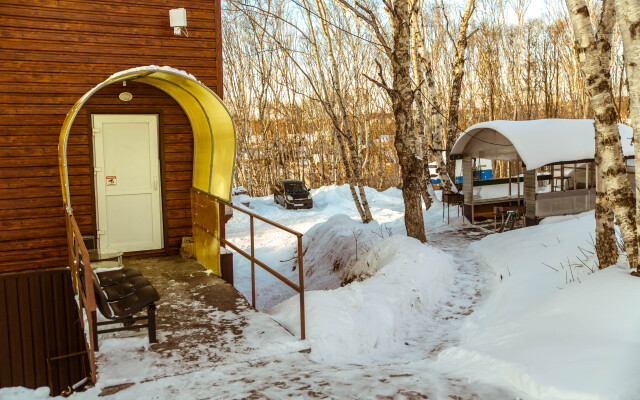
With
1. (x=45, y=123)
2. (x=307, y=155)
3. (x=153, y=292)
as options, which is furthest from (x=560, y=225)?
(x=307, y=155)

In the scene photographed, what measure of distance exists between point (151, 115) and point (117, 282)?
12.2 ft

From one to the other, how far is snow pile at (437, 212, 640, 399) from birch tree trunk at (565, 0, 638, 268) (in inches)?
24.4

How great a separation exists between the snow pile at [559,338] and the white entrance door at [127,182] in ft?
17.2

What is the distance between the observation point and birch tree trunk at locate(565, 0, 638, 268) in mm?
5969

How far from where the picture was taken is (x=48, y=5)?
7.89 m

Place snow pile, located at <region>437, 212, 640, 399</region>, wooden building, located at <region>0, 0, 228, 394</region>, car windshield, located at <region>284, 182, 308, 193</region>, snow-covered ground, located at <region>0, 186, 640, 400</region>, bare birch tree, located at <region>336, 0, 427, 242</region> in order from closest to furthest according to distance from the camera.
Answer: snow pile, located at <region>437, 212, 640, 399</region>, snow-covered ground, located at <region>0, 186, 640, 400</region>, wooden building, located at <region>0, 0, 228, 394</region>, bare birch tree, located at <region>336, 0, 427, 242</region>, car windshield, located at <region>284, 182, 308, 193</region>

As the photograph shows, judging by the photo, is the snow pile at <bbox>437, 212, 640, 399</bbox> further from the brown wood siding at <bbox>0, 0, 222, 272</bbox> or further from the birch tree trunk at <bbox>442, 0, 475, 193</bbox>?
the birch tree trunk at <bbox>442, 0, 475, 193</bbox>

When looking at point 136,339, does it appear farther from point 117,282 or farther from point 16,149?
point 16,149

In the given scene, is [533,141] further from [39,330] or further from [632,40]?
[39,330]

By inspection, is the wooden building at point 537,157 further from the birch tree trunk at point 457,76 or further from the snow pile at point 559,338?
the snow pile at point 559,338

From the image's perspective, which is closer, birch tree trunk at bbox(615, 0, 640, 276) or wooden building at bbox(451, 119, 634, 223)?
birch tree trunk at bbox(615, 0, 640, 276)

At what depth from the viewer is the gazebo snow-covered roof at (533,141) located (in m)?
12.3

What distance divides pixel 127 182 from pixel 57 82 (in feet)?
→ 5.82

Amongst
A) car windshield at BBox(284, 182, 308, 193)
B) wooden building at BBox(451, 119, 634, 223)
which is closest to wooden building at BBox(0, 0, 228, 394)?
wooden building at BBox(451, 119, 634, 223)
